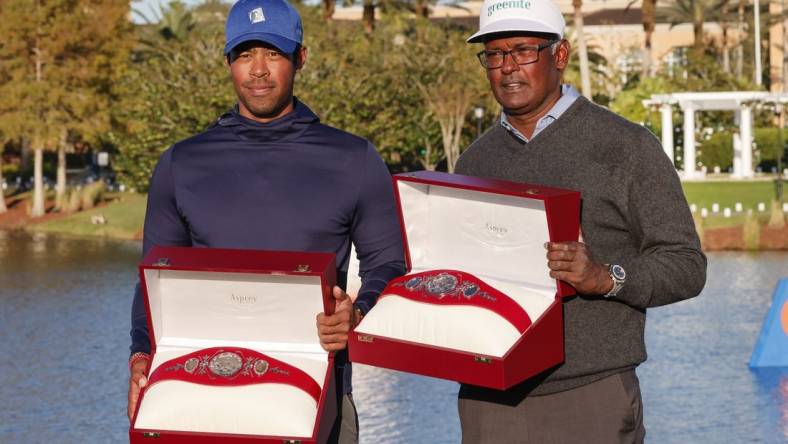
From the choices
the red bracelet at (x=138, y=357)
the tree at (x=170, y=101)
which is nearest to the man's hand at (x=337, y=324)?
the red bracelet at (x=138, y=357)

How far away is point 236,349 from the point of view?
14.9ft

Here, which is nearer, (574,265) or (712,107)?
(574,265)

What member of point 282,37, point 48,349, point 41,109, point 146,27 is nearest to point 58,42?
point 41,109

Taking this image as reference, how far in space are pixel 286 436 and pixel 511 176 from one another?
1194 mm

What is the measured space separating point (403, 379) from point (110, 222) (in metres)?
31.7

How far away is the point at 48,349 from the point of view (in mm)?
19188

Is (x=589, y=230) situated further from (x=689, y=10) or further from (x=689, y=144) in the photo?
(x=689, y=10)

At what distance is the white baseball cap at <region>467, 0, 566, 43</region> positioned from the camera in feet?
16.0

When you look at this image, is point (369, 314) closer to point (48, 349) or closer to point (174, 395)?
point (174, 395)

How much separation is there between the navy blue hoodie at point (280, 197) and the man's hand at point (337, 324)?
23 cm

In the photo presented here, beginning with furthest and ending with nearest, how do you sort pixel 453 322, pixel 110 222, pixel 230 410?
pixel 110 222 < pixel 453 322 < pixel 230 410

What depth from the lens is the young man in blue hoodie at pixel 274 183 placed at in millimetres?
4859

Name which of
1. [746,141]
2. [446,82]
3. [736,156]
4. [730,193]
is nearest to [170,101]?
[446,82]

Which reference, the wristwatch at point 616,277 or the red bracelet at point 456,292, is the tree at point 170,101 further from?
the wristwatch at point 616,277
